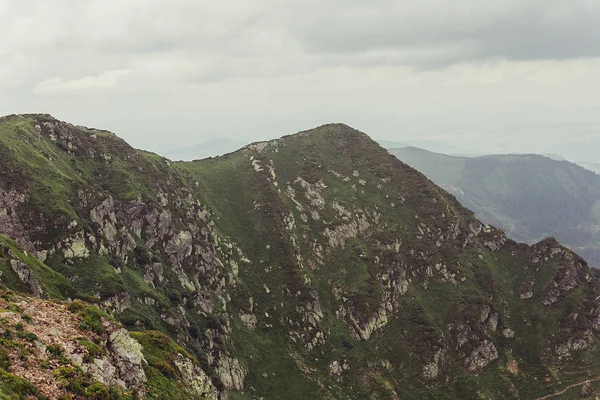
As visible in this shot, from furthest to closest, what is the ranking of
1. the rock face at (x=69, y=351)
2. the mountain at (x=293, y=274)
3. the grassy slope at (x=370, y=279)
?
the grassy slope at (x=370, y=279) → the mountain at (x=293, y=274) → the rock face at (x=69, y=351)

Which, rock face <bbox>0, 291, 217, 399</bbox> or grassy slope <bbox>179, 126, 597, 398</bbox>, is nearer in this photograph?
rock face <bbox>0, 291, 217, 399</bbox>

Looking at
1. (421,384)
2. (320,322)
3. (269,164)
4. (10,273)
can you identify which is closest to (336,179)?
(269,164)

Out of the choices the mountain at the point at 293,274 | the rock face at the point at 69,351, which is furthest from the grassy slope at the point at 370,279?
the rock face at the point at 69,351

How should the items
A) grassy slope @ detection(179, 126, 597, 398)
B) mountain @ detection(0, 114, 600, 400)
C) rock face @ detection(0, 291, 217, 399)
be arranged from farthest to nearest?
1. grassy slope @ detection(179, 126, 597, 398)
2. mountain @ detection(0, 114, 600, 400)
3. rock face @ detection(0, 291, 217, 399)

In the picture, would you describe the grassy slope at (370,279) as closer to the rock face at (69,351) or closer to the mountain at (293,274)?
the mountain at (293,274)

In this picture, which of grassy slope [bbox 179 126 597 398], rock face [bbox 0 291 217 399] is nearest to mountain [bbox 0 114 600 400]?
grassy slope [bbox 179 126 597 398]

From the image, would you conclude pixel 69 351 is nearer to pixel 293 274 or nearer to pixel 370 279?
pixel 293 274

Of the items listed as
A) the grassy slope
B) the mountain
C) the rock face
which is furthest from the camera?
the grassy slope

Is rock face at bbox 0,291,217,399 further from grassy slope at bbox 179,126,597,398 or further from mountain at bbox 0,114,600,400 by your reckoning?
grassy slope at bbox 179,126,597,398

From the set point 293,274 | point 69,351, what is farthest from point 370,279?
point 69,351
